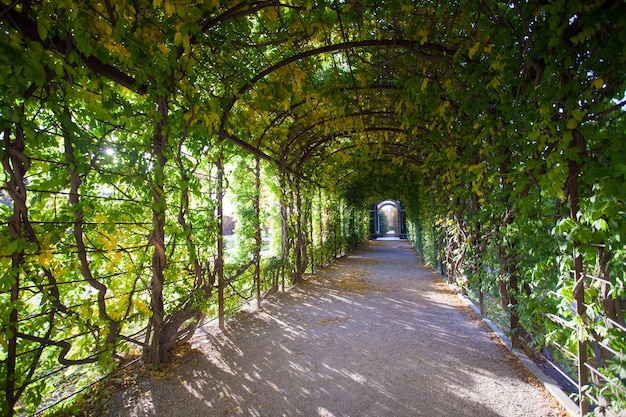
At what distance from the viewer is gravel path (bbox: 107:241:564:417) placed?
2.31m

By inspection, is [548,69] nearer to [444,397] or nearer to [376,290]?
[444,397]

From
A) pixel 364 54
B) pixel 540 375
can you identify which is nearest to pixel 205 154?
pixel 364 54

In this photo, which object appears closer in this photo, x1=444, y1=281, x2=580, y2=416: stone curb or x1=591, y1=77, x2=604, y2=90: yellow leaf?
x1=591, y1=77, x2=604, y2=90: yellow leaf

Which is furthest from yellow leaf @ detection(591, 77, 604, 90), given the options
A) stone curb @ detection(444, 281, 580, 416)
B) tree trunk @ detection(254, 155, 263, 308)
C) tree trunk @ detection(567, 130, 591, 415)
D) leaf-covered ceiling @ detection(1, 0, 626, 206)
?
tree trunk @ detection(254, 155, 263, 308)

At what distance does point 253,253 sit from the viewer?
499cm

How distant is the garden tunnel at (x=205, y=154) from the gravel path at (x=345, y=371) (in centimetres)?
37

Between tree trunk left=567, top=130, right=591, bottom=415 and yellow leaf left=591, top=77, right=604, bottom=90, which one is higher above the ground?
yellow leaf left=591, top=77, right=604, bottom=90

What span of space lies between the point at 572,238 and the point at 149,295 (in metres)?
3.16

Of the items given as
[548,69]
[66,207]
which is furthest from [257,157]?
[548,69]

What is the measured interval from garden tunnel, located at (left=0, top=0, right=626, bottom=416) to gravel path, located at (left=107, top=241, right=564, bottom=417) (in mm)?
372

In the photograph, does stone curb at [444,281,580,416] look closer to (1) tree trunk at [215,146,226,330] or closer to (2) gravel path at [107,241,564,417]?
(2) gravel path at [107,241,564,417]

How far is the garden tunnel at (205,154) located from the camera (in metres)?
1.71

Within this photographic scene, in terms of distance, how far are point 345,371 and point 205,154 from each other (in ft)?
8.55

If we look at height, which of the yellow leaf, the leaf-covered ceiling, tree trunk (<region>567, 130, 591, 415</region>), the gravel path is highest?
the leaf-covered ceiling
